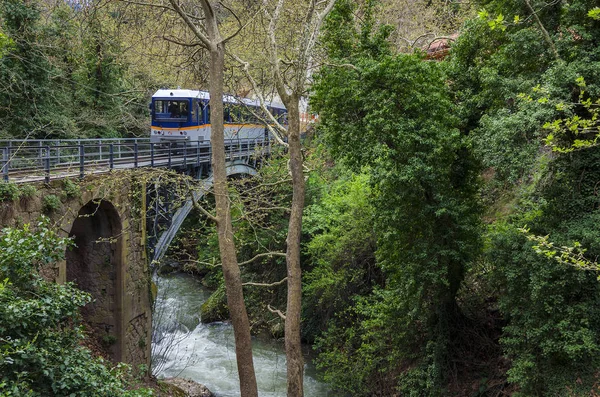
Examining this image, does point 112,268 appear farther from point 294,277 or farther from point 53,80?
point 53,80

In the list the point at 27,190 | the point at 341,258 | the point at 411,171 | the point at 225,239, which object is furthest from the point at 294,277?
the point at 341,258

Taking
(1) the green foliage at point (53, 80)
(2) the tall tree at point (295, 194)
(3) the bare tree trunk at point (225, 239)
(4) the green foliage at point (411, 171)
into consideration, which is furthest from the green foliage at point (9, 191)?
(4) the green foliage at point (411, 171)

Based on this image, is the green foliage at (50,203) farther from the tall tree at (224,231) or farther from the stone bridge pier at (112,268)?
the tall tree at (224,231)

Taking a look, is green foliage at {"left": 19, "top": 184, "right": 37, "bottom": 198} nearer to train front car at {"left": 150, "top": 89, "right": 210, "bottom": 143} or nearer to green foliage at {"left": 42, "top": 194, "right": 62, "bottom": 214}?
green foliage at {"left": 42, "top": 194, "right": 62, "bottom": 214}

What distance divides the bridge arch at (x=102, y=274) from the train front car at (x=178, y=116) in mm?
8611

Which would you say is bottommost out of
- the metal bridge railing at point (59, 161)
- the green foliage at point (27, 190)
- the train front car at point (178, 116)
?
the green foliage at point (27, 190)

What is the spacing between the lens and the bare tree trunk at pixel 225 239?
9.51m

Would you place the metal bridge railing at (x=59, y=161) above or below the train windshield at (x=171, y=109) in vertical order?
below

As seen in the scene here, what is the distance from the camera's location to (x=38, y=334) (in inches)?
281

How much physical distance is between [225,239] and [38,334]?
334 centimetres

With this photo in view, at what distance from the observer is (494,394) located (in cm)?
1069

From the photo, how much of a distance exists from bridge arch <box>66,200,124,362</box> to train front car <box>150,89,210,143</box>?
8.61 meters

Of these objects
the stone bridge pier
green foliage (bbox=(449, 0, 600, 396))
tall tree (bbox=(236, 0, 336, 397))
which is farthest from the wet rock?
green foliage (bbox=(449, 0, 600, 396))

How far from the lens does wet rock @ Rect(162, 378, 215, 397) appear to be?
14.0 m
